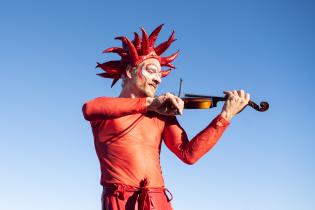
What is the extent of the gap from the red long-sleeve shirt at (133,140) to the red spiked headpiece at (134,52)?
0.67 meters

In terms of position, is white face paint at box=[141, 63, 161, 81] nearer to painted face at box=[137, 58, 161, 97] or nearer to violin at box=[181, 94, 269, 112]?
painted face at box=[137, 58, 161, 97]

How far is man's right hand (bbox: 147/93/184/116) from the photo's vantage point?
14.9 feet

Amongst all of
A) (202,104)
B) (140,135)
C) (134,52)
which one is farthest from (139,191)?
(134,52)

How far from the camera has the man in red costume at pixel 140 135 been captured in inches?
181

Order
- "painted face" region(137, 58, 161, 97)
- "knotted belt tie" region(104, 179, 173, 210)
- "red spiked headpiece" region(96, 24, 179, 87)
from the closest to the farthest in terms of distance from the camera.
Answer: "knotted belt tie" region(104, 179, 173, 210) < "painted face" region(137, 58, 161, 97) < "red spiked headpiece" region(96, 24, 179, 87)

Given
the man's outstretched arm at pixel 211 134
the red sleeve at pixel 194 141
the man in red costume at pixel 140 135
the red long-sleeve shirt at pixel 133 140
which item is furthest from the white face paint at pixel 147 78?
the man's outstretched arm at pixel 211 134

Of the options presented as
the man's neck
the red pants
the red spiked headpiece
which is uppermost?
the red spiked headpiece

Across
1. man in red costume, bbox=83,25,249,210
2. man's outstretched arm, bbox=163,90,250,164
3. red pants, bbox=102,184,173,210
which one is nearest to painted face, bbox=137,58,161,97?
man in red costume, bbox=83,25,249,210

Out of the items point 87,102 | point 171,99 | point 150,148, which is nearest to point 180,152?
point 150,148

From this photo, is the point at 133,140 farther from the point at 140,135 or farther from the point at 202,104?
the point at 202,104

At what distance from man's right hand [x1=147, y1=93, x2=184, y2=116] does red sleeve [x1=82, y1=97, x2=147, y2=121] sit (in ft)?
0.24

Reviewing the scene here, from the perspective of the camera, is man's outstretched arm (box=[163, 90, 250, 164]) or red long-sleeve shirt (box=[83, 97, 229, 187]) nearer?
red long-sleeve shirt (box=[83, 97, 229, 187])

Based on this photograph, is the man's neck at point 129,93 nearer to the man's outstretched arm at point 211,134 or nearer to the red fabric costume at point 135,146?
the red fabric costume at point 135,146

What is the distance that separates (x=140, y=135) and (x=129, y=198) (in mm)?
656
